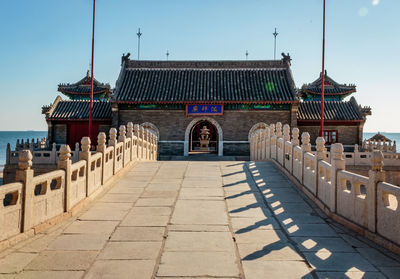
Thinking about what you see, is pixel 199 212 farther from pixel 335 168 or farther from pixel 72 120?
pixel 72 120

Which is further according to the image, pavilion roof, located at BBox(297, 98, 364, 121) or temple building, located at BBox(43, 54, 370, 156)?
pavilion roof, located at BBox(297, 98, 364, 121)

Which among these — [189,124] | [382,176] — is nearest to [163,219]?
[382,176]

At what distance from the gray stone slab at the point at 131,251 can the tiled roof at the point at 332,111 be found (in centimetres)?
1764

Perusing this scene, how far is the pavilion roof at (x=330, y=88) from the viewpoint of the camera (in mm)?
25852

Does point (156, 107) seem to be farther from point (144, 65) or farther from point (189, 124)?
point (144, 65)

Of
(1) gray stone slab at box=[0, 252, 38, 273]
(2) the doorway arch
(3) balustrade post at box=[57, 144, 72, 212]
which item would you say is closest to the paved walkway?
(1) gray stone slab at box=[0, 252, 38, 273]

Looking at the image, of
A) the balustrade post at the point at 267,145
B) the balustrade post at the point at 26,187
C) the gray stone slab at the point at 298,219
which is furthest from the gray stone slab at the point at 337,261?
the balustrade post at the point at 267,145

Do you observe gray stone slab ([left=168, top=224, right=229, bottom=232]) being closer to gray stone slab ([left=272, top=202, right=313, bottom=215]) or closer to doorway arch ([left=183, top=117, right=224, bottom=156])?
gray stone slab ([left=272, top=202, right=313, bottom=215])

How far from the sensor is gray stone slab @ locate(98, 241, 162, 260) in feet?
13.7

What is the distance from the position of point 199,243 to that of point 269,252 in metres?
0.96

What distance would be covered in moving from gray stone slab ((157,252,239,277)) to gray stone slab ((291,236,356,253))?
1111mm

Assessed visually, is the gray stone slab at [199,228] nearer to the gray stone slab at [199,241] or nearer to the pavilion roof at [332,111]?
the gray stone slab at [199,241]

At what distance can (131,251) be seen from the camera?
4.38 meters

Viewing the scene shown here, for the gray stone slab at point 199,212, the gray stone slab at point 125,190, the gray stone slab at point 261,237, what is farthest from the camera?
the gray stone slab at point 125,190
